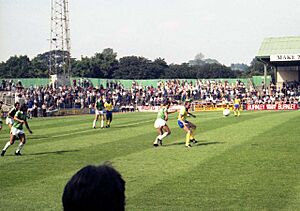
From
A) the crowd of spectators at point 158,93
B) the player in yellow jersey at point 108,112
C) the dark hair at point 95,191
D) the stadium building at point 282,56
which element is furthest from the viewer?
the stadium building at point 282,56

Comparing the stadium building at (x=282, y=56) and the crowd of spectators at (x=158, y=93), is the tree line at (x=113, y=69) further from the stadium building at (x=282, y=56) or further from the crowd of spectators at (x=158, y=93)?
the stadium building at (x=282, y=56)

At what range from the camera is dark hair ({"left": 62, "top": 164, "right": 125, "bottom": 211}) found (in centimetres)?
298


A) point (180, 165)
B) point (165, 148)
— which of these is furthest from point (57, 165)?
point (165, 148)

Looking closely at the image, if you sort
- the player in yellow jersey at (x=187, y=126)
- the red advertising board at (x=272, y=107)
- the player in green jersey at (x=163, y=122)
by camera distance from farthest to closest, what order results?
the red advertising board at (x=272, y=107), the player in green jersey at (x=163, y=122), the player in yellow jersey at (x=187, y=126)

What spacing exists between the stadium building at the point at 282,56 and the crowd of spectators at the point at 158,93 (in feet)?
10.7

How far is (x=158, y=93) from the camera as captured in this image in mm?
69062

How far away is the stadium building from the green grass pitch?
45.5 m

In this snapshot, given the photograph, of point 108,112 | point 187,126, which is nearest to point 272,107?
point 108,112

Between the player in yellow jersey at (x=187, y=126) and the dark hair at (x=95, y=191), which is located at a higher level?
the dark hair at (x=95, y=191)

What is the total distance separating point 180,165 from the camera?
658 inches

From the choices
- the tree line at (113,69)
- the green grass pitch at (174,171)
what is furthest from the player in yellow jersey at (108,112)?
the tree line at (113,69)

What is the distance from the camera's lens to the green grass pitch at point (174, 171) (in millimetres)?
11406

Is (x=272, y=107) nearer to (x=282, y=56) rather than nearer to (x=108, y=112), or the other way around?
(x=282, y=56)

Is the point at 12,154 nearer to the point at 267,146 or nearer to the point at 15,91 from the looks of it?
the point at 267,146
